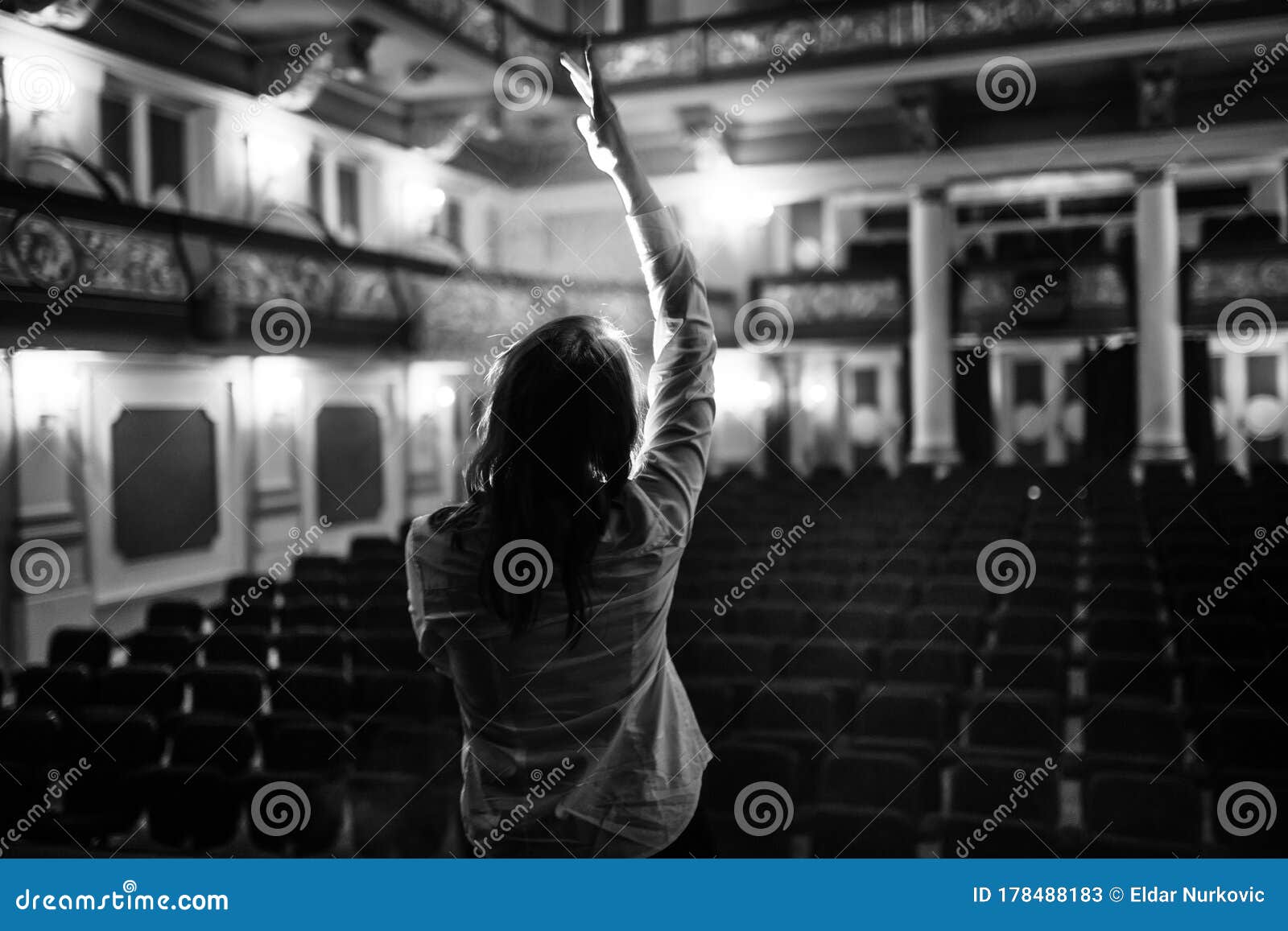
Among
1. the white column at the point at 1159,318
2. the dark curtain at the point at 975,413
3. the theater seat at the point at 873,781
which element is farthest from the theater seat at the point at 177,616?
the dark curtain at the point at 975,413

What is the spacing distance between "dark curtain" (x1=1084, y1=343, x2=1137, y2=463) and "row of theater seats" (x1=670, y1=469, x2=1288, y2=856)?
958 cm

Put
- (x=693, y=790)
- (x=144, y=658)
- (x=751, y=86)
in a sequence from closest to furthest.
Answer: (x=693, y=790) < (x=144, y=658) < (x=751, y=86)

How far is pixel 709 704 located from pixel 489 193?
13398mm

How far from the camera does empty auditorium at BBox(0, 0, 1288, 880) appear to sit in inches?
52.8

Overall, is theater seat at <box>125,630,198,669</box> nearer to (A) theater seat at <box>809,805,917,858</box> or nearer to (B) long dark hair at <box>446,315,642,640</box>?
(A) theater seat at <box>809,805,917,858</box>

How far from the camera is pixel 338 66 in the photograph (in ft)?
38.9

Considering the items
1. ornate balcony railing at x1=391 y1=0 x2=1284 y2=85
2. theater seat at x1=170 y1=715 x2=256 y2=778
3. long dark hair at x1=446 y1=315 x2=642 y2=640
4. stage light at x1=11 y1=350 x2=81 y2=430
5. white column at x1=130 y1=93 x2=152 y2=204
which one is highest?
ornate balcony railing at x1=391 y1=0 x2=1284 y2=85

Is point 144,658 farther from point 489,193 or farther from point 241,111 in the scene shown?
point 489,193

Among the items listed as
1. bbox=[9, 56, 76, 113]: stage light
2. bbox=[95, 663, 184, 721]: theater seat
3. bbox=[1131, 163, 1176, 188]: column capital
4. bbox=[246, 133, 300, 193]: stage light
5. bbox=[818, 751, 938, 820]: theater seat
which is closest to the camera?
bbox=[818, 751, 938, 820]: theater seat

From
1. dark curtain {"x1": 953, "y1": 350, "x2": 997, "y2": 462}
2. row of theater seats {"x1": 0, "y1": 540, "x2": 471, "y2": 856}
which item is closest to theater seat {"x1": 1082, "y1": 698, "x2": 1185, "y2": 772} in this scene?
row of theater seats {"x1": 0, "y1": 540, "x2": 471, "y2": 856}

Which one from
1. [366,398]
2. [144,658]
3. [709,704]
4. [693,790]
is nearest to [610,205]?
[366,398]

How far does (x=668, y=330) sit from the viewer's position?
57.1 inches

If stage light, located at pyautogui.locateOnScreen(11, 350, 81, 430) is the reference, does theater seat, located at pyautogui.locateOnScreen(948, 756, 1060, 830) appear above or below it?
below

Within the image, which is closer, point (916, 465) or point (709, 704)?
point (709, 704)
